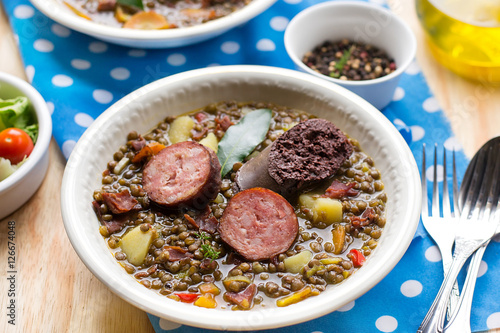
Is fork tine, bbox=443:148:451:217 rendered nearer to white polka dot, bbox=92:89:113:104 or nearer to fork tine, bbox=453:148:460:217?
fork tine, bbox=453:148:460:217

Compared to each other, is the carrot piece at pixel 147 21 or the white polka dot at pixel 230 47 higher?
the carrot piece at pixel 147 21

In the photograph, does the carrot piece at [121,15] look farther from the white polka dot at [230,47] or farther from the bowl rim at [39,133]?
the bowl rim at [39,133]

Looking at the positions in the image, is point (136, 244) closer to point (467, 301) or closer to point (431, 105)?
point (467, 301)

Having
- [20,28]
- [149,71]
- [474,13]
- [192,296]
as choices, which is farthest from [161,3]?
[192,296]

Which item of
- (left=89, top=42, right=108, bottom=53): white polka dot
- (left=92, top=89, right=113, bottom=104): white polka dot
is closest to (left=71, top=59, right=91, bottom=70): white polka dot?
(left=89, top=42, right=108, bottom=53): white polka dot

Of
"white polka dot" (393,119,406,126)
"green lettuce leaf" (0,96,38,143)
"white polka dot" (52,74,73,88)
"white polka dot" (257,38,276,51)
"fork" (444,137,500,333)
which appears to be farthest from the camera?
"white polka dot" (257,38,276,51)

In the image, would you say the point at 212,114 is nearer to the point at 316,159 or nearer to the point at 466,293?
the point at 316,159

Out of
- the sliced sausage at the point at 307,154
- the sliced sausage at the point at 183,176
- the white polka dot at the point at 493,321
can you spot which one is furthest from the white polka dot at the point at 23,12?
the white polka dot at the point at 493,321

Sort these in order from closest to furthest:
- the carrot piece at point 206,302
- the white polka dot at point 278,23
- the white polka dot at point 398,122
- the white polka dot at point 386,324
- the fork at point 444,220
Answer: the carrot piece at point 206,302, the white polka dot at point 386,324, the fork at point 444,220, the white polka dot at point 398,122, the white polka dot at point 278,23
